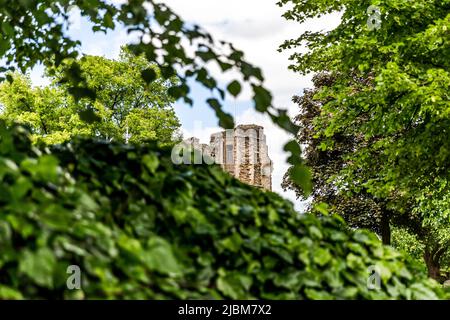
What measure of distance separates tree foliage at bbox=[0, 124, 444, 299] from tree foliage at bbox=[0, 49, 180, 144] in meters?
26.8

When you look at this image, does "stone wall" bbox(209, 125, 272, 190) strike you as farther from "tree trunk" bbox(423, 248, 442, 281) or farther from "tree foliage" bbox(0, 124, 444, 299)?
"tree foliage" bbox(0, 124, 444, 299)

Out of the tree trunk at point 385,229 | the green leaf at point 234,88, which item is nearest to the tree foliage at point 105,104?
the tree trunk at point 385,229

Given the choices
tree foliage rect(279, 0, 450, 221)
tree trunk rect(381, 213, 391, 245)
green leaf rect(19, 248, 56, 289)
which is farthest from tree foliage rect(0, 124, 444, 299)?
tree trunk rect(381, 213, 391, 245)

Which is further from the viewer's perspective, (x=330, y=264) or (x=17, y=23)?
(x=17, y=23)

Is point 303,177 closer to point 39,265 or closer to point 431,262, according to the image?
point 39,265

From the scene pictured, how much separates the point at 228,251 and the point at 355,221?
918 inches

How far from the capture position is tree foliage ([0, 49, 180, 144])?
103 feet

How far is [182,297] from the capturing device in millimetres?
2795

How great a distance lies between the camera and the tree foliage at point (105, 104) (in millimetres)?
31531

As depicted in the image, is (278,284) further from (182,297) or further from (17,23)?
(17,23)

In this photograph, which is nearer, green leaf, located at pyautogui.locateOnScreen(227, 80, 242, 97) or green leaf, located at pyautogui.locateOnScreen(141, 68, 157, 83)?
green leaf, located at pyautogui.locateOnScreen(227, 80, 242, 97)
